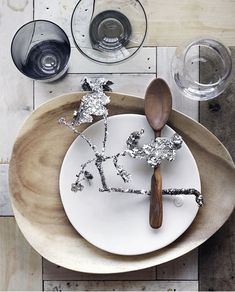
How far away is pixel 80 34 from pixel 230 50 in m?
0.23

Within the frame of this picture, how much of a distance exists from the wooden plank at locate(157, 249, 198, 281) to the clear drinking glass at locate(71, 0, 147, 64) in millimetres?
323

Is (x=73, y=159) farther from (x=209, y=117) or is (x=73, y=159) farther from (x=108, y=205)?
(x=209, y=117)

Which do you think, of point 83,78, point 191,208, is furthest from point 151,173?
point 83,78

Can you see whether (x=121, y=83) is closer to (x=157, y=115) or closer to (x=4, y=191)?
(x=157, y=115)

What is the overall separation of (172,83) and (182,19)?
101 mm

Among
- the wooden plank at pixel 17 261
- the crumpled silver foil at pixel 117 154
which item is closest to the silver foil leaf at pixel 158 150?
the crumpled silver foil at pixel 117 154

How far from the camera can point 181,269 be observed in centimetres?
93

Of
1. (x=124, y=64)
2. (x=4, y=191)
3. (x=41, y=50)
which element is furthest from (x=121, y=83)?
(x=4, y=191)

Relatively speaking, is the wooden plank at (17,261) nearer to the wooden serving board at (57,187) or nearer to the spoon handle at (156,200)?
the wooden serving board at (57,187)

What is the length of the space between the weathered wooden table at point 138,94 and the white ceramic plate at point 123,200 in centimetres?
8

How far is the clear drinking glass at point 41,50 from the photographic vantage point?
90 cm

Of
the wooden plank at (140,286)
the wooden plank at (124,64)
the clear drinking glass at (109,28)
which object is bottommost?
the wooden plank at (140,286)

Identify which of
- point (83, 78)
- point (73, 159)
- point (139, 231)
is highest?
point (83, 78)

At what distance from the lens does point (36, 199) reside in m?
0.88
